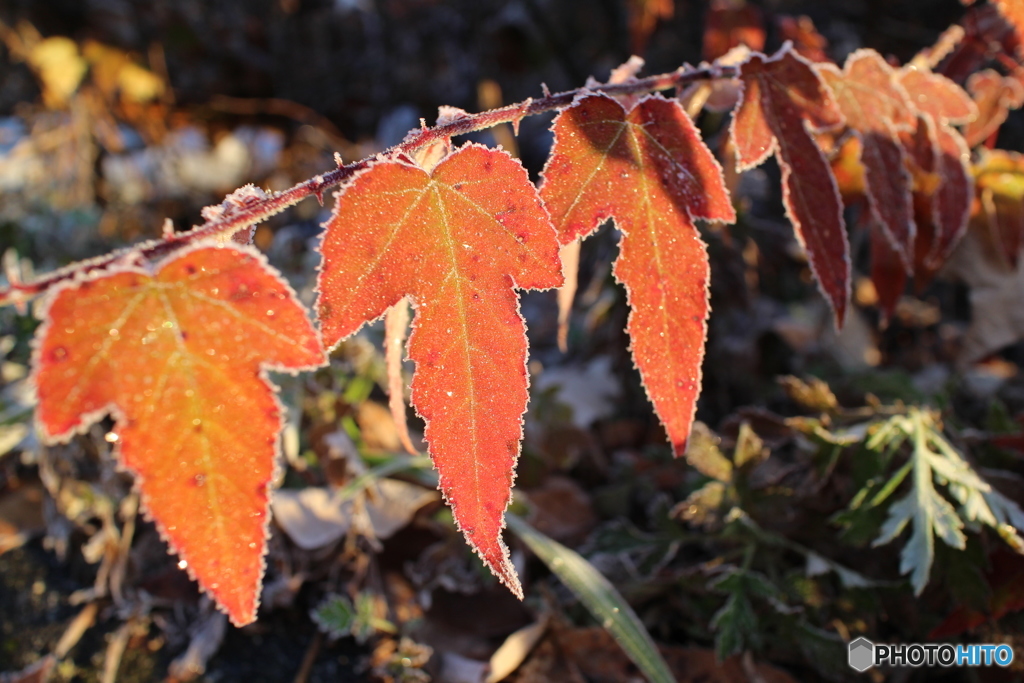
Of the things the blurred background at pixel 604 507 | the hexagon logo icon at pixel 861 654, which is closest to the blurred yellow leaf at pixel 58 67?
the blurred background at pixel 604 507

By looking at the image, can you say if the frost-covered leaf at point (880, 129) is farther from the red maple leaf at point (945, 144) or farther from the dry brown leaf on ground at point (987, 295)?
the dry brown leaf on ground at point (987, 295)

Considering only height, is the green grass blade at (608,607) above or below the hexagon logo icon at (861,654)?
above

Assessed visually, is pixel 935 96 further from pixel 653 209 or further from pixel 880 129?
pixel 653 209

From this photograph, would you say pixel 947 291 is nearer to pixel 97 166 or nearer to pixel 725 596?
pixel 725 596

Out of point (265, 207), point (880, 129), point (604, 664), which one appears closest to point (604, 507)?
point (604, 664)

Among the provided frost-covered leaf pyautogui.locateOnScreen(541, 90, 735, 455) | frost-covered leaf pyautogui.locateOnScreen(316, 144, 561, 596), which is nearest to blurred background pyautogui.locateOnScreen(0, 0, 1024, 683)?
frost-covered leaf pyautogui.locateOnScreen(541, 90, 735, 455)

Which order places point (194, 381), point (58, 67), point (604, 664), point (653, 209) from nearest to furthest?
point (194, 381), point (653, 209), point (604, 664), point (58, 67)
